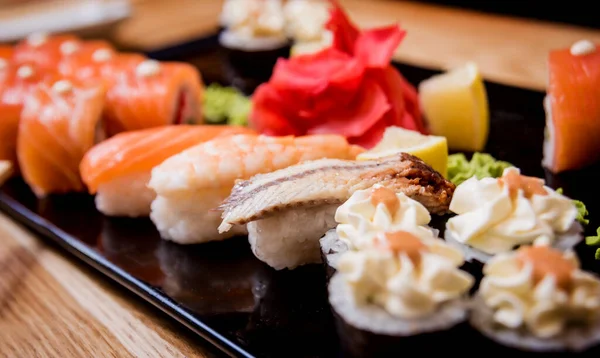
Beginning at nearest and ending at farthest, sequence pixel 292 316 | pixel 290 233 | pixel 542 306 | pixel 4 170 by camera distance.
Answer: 1. pixel 542 306
2. pixel 292 316
3. pixel 290 233
4. pixel 4 170

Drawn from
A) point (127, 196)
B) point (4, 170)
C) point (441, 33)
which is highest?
point (4, 170)

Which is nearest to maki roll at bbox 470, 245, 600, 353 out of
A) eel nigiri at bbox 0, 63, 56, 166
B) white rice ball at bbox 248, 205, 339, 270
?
white rice ball at bbox 248, 205, 339, 270

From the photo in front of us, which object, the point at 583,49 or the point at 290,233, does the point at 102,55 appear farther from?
the point at 583,49

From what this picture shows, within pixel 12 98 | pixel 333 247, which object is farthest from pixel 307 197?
pixel 12 98

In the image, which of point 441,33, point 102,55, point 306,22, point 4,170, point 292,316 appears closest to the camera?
point 292,316

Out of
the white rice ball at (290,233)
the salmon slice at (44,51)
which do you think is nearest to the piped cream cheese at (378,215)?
the white rice ball at (290,233)

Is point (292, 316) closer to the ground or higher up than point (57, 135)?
closer to the ground

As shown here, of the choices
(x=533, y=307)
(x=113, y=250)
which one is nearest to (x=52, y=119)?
(x=113, y=250)
